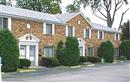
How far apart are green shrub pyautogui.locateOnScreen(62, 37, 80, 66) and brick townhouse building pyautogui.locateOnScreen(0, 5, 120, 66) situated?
5.12ft

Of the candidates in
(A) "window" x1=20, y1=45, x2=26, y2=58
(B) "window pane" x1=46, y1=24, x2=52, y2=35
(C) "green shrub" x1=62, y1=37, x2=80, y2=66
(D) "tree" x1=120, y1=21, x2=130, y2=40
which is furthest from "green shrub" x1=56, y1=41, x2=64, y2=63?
(D) "tree" x1=120, y1=21, x2=130, y2=40

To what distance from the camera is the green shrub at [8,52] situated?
30.7 meters

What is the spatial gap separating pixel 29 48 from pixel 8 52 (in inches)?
274

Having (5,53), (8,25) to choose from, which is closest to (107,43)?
(8,25)

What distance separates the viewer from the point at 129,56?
6125 centimetres

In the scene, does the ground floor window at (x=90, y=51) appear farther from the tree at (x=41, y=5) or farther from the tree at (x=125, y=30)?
the tree at (x=125, y=30)

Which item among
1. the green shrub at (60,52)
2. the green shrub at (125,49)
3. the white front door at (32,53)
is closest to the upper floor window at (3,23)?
the white front door at (32,53)

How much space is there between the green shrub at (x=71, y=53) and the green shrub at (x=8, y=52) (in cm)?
1008

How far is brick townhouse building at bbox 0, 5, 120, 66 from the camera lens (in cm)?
3619

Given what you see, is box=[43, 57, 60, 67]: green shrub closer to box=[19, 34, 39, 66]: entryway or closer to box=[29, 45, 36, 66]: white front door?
box=[19, 34, 39, 66]: entryway

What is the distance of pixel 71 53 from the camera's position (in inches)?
1623

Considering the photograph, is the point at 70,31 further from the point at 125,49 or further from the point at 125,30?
the point at 125,30

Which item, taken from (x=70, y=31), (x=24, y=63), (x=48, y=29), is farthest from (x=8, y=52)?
(x=70, y=31)

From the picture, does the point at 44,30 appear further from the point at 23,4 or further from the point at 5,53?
the point at 23,4
